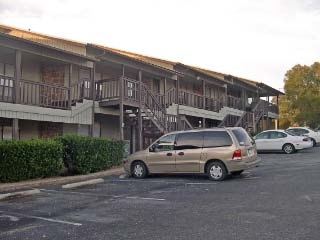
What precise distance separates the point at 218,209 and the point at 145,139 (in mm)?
16767

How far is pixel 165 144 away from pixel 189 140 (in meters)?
0.88

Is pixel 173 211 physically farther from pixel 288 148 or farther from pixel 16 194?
pixel 288 148

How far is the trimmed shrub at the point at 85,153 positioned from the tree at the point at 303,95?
26359mm

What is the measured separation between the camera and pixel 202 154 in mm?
14141

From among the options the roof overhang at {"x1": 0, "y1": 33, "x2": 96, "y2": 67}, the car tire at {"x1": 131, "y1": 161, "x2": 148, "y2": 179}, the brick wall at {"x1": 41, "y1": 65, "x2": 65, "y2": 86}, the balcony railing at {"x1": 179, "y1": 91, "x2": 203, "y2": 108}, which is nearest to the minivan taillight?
the car tire at {"x1": 131, "y1": 161, "x2": 148, "y2": 179}

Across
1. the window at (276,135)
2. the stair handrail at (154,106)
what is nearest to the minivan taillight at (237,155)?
the stair handrail at (154,106)

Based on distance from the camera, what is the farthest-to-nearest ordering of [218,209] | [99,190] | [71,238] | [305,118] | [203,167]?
[305,118], [203,167], [99,190], [218,209], [71,238]

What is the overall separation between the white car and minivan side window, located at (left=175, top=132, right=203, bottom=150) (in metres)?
11.6

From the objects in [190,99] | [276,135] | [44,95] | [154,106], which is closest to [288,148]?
[276,135]

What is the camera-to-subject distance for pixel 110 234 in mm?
7070

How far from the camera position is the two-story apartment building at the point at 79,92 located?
17812mm

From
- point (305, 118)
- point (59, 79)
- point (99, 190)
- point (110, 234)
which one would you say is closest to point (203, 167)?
point (99, 190)

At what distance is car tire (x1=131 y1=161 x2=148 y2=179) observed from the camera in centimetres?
1540

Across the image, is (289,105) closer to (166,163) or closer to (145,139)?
(145,139)
